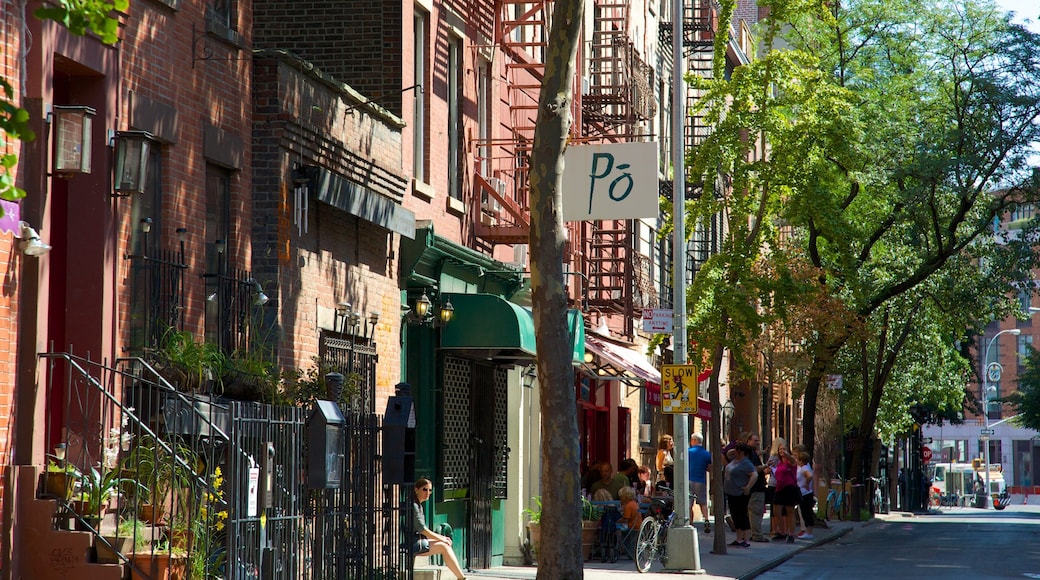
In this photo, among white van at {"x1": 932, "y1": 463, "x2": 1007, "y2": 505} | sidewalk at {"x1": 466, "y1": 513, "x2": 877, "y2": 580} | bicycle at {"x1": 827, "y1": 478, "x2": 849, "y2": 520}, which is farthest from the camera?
white van at {"x1": 932, "y1": 463, "x2": 1007, "y2": 505}

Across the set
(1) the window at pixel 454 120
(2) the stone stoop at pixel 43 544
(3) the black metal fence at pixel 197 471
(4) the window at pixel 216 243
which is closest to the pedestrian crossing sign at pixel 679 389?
(1) the window at pixel 454 120

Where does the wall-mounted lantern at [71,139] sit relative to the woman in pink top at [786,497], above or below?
above

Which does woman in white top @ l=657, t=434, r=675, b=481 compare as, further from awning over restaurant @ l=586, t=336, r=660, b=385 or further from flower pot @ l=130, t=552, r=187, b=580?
flower pot @ l=130, t=552, r=187, b=580

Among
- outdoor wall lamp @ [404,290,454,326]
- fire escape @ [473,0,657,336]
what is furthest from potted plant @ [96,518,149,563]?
fire escape @ [473,0,657,336]

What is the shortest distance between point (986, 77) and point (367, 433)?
22.1 meters

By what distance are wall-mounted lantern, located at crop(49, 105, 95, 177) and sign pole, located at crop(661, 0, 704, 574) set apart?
37.4ft

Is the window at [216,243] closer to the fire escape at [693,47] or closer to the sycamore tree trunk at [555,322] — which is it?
the sycamore tree trunk at [555,322]

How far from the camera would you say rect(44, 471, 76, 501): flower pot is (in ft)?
33.3

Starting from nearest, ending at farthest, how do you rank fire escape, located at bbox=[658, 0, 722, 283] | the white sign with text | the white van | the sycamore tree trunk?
the sycamore tree trunk → the white sign with text → fire escape, located at bbox=[658, 0, 722, 283] → the white van

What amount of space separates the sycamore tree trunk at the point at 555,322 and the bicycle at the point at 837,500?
26.8 m

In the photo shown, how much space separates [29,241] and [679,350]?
486 inches

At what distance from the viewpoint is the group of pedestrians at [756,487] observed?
26.2 meters

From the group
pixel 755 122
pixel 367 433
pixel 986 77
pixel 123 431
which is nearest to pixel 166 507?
pixel 123 431

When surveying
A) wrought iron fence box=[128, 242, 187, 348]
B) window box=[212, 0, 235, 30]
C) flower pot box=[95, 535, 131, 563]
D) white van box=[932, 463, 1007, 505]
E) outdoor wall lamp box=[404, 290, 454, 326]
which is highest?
window box=[212, 0, 235, 30]
